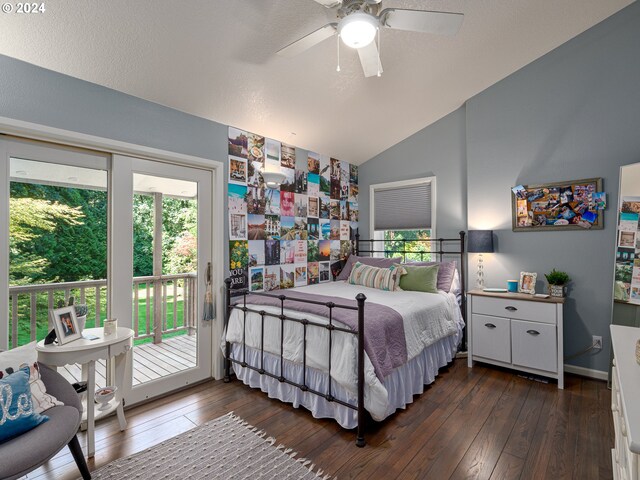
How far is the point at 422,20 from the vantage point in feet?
5.58

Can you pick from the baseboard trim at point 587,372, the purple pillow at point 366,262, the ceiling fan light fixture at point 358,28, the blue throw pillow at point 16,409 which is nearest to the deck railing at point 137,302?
the blue throw pillow at point 16,409

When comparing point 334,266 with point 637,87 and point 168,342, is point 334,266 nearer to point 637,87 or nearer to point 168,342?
point 168,342

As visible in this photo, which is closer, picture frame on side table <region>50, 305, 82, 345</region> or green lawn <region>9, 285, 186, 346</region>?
picture frame on side table <region>50, 305, 82, 345</region>

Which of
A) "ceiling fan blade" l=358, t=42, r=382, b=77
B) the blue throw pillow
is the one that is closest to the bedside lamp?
"ceiling fan blade" l=358, t=42, r=382, b=77

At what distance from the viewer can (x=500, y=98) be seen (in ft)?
11.2

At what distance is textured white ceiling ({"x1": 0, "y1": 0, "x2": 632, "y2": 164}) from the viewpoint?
190 centimetres

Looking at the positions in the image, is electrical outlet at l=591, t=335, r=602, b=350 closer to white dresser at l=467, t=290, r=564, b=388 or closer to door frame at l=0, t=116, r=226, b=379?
white dresser at l=467, t=290, r=564, b=388

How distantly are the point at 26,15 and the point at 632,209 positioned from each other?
442cm

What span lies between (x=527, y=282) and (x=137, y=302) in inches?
141

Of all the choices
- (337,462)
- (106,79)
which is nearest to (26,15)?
(106,79)

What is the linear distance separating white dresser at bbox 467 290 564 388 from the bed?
8.9 inches

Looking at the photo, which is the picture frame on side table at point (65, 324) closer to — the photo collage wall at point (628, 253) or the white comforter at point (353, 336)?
the white comforter at point (353, 336)

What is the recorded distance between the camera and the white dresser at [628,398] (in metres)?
0.78

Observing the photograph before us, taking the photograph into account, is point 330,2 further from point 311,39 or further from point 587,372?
point 587,372
